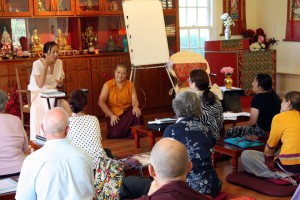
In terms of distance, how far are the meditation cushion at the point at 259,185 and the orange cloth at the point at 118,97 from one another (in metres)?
2.24

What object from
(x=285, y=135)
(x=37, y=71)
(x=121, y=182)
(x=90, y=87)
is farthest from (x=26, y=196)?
(x=90, y=87)

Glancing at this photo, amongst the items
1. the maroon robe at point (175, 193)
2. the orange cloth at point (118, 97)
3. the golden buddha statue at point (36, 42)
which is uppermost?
the golden buddha statue at point (36, 42)

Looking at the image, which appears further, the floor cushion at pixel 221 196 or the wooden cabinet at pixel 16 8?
the wooden cabinet at pixel 16 8

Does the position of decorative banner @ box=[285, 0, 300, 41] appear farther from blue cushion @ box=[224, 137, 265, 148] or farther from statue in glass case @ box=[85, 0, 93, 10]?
blue cushion @ box=[224, 137, 265, 148]

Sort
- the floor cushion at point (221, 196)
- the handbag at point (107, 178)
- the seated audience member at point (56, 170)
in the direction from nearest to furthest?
the seated audience member at point (56, 170) < the handbag at point (107, 178) < the floor cushion at point (221, 196)

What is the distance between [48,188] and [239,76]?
5.86 meters

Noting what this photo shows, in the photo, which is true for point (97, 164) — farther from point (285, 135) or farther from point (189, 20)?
point (189, 20)

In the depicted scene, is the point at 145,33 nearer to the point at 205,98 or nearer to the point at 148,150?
the point at 148,150

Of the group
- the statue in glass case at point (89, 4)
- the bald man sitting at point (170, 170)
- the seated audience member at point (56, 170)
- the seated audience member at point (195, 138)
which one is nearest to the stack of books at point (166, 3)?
the statue in glass case at point (89, 4)

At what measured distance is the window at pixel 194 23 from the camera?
834cm

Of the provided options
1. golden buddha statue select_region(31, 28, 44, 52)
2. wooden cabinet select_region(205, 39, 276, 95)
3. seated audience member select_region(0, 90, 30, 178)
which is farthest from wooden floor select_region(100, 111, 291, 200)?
seated audience member select_region(0, 90, 30, 178)

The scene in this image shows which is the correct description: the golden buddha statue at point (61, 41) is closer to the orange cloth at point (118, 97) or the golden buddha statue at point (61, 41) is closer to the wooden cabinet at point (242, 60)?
the orange cloth at point (118, 97)

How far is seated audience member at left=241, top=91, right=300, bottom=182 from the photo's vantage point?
3762 millimetres

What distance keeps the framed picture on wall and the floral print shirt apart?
575 cm
